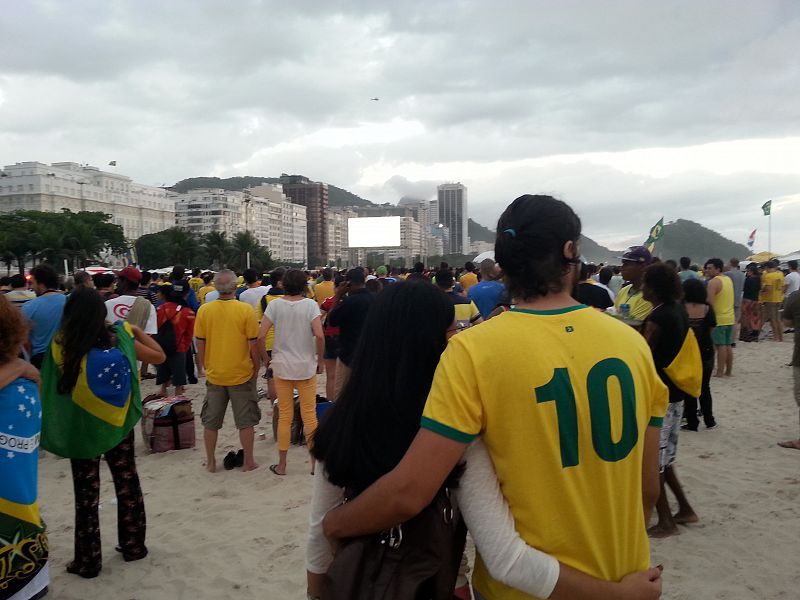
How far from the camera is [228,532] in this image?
4.31 m

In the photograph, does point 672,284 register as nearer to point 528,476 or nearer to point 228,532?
point 528,476

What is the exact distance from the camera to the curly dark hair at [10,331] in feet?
7.89

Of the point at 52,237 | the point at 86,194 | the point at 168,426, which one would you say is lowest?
the point at 168,426

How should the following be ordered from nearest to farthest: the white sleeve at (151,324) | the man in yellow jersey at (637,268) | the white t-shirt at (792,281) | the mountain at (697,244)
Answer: the man in yellow jersey at (637,268) < the white sleeve at (151,324) < the white t-shirt at (792,281) < the mountain at (697,244)

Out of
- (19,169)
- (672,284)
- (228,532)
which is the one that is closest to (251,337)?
(228,532)

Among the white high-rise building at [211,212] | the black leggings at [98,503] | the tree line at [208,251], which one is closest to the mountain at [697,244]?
the white high-rise building at [211,212]

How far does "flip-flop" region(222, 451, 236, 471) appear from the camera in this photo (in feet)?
18.4

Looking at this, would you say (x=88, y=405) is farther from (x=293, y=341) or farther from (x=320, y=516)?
(x=320, y=516)

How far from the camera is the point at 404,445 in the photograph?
4.66ft

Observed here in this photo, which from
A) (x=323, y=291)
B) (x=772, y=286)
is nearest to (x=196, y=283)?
(x=323, y=291)

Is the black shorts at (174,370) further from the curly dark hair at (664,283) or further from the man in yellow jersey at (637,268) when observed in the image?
the curly dark hair at (664,283)

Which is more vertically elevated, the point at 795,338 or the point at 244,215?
the point at 244,215

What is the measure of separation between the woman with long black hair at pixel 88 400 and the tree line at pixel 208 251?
72013 millimetres

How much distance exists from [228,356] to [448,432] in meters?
4.39
